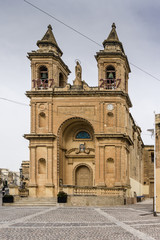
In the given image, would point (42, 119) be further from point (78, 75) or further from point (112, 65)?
point (112, 65)

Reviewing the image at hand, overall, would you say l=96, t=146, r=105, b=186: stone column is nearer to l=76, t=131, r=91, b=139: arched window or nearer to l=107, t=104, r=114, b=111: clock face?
l=107, t=104, r=114, b=111: clock face

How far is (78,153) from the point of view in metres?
40.6

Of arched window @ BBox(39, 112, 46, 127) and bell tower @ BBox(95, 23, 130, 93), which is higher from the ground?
bell tower @ BBox(95, 23, 130, 93)

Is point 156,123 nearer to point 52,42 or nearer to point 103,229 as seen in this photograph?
point 103,229

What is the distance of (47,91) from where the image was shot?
38.6m

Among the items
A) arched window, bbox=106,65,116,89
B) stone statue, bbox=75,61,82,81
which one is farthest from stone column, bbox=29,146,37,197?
arched window, bbox=106,65,116,89

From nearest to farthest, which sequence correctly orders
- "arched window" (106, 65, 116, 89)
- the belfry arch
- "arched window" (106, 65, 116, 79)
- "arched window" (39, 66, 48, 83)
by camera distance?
1. "arched window" (106, 65, 116, 89)
2. "arched window" (106, 65, 116, 79)
3. "arched window" (39, 66, 48, 83)
4. the belfry arch

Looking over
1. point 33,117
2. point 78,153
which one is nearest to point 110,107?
point 78,153

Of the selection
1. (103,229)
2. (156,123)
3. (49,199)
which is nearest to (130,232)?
(103,229)

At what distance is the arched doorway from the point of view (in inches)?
1598

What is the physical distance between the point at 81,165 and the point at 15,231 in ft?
86.6

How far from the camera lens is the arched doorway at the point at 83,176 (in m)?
40.6

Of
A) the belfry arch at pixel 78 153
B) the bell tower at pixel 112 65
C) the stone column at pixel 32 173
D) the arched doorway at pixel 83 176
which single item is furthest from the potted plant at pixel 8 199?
the bell tower at pixel 112 65

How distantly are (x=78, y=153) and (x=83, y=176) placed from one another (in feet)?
8.16
